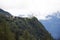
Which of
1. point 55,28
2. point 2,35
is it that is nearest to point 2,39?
point 2,35

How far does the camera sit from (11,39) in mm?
28500

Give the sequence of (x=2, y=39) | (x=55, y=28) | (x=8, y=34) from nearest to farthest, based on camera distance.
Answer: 1. (x=2, y=39)
2. (x=8, y=34)
3. (x=55, y=28)

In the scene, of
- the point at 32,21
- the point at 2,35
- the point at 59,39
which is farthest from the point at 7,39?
the point at 59,39

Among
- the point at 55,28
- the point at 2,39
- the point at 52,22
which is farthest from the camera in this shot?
the point at 52,22

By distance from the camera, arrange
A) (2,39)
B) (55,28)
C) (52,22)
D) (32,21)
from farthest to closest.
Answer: (52,22)
(55,28)
(32,21)
(2,39)

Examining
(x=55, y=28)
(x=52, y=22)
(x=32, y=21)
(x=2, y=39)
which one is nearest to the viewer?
(x=2, y=39)

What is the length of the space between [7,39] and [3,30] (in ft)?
3.20

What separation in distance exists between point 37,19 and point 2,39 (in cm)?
6989

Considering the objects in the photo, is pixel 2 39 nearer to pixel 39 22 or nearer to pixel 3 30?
pixel 3 30

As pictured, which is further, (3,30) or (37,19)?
(37,19)

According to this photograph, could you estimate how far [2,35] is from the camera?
26812 mm

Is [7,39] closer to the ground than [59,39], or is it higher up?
higher up

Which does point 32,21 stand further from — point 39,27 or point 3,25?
point 3,25

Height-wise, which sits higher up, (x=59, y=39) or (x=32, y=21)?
(x=32, y=21)
